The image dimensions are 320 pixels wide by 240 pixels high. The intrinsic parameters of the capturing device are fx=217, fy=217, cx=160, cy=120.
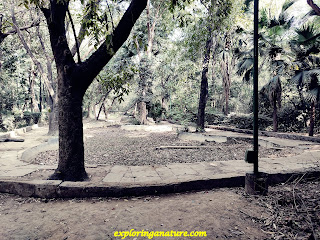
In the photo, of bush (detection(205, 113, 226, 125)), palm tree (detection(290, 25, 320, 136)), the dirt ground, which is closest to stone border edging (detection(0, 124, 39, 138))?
the dirt ground

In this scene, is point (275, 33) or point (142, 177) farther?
point (275, 33)

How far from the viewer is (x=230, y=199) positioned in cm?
309

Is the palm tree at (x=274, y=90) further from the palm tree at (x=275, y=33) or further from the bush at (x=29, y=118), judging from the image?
the bush at (x=29, y=118)

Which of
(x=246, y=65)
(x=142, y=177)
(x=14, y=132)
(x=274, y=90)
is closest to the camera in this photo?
(x=142, y=177)

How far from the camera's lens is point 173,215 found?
8.68 feet

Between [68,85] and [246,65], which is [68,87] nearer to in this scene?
[68,85]

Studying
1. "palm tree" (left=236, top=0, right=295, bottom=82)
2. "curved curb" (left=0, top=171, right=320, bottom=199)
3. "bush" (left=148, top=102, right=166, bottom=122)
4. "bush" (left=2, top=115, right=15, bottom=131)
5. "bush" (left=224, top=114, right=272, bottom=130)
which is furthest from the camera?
"bush" (left=148, top=102, right=166, bottom=122)

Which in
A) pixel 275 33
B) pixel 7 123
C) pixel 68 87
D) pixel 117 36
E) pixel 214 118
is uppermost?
pixel 275 33

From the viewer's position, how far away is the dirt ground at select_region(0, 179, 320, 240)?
2.27 meters

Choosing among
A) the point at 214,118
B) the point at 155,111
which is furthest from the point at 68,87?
the point at 155,111

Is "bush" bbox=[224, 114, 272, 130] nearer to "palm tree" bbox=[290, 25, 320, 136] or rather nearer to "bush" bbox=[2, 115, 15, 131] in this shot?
"palm tree" bbox=[290, 25, 320, 136]

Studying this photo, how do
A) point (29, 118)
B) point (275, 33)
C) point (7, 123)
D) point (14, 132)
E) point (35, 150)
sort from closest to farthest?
point (35, 150), point (275, 33), point (14, 132), point (7, 123), point (29, 118)

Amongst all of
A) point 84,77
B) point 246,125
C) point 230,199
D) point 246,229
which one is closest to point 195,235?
point 246,229

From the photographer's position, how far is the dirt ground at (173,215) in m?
2.27
